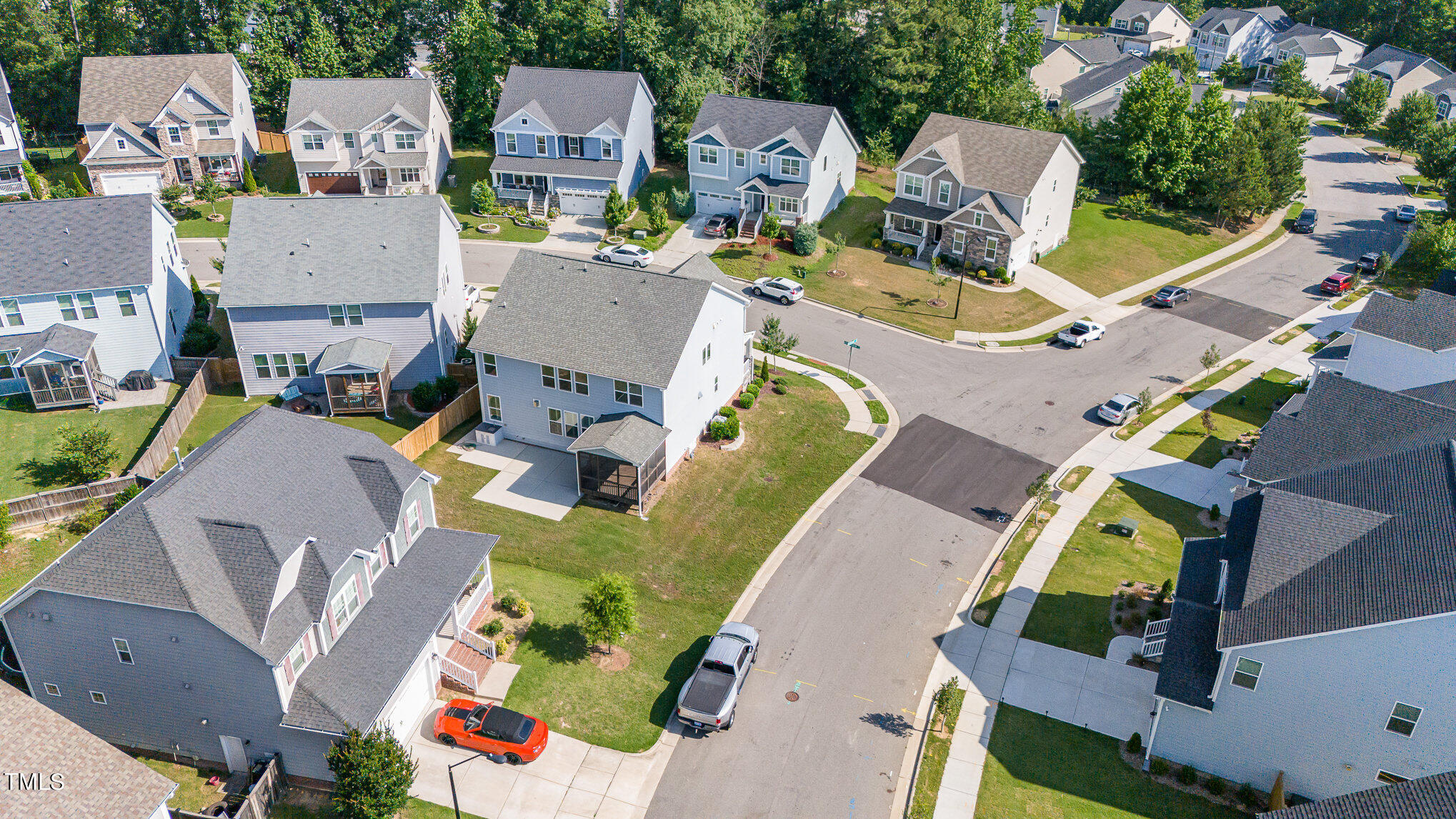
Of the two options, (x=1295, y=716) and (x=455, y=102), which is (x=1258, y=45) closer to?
(x=455, y=102)

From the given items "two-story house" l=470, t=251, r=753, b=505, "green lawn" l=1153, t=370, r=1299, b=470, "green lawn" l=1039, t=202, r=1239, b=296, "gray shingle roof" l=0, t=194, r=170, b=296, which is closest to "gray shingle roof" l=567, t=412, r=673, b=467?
"two-story house" l=470, t=251, r=753, b=505

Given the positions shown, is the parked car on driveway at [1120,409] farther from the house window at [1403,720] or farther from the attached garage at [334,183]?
the attached garage at [334,183]

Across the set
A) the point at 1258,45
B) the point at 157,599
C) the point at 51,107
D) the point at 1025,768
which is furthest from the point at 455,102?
the point at 1258,45

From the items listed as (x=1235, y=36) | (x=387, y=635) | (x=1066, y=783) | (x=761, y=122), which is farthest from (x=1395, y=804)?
(x=1235, y=36)

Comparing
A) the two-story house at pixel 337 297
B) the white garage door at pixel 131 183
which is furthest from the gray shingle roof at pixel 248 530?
the white garage door at pixel 131 183

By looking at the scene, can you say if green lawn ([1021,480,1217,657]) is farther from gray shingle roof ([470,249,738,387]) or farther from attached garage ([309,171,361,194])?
attached garage ([309,171,361,194])

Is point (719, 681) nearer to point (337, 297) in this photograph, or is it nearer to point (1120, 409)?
point (337, 297)
